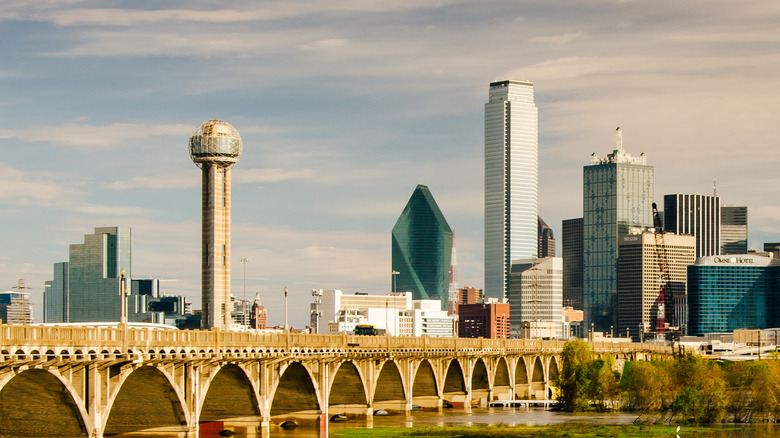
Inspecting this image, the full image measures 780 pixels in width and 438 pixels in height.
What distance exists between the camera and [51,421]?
10038cm

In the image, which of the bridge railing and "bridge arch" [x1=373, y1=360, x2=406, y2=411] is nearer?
the bridge railing

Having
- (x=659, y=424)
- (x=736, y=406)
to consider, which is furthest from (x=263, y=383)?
(x=736, y=406)

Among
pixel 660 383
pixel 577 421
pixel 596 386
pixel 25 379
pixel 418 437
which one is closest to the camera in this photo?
pixel 25 379

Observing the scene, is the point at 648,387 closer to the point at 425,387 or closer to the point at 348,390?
the point at 425,387

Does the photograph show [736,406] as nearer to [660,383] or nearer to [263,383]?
[660,383]

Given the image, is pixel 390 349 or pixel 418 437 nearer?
pixel 418 437

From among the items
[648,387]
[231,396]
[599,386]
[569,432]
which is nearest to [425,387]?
[599,386]

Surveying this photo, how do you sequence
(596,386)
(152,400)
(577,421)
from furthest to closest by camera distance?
1. (596,386)
2. (577,421)
3. (152,400)

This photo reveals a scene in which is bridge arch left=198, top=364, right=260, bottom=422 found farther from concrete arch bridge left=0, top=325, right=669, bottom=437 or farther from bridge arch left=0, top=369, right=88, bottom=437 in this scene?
bridge arch left=0, top=369, right=88, bottom=437

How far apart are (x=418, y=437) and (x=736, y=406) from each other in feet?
138

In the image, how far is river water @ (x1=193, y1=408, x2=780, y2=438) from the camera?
13462 cm

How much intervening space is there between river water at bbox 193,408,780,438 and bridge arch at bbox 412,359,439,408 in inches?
112

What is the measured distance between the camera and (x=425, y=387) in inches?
7554

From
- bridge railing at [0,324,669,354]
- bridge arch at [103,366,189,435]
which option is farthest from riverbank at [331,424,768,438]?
bridge arch at [103,366,189,435]
